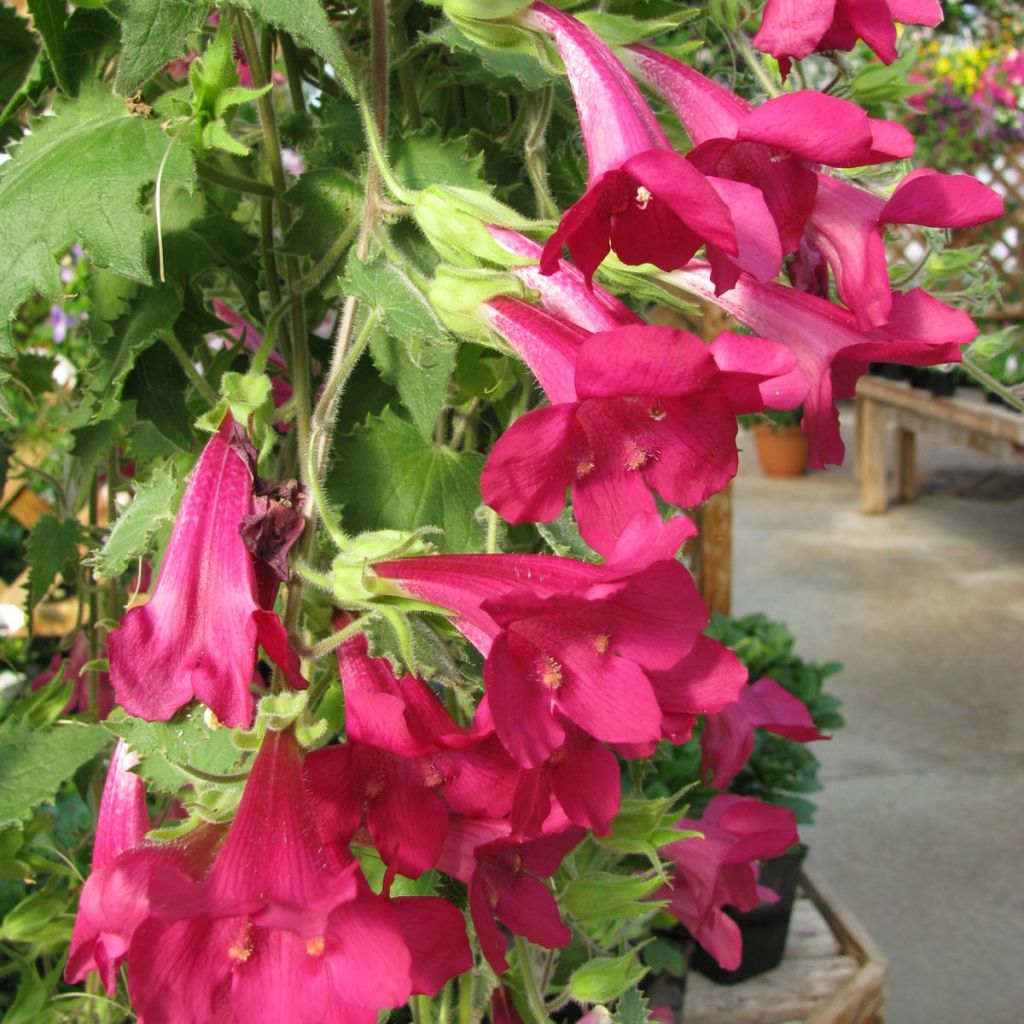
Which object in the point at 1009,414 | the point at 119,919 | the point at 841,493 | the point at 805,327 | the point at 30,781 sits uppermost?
the point at 805,327

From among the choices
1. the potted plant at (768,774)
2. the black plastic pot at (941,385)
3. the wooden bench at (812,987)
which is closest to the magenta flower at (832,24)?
the potted plant at (768,774)

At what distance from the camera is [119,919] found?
412mm

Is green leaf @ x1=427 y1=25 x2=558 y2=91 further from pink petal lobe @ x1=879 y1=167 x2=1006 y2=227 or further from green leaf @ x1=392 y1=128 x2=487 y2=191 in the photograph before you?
pink petal lobe @ x1=879 y1=167 x2=1006 y2=227

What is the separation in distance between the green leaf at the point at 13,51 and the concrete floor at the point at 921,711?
5.98 feet

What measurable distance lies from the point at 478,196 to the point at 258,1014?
294 mm

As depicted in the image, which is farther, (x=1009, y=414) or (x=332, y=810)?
(x=1009, y=414)

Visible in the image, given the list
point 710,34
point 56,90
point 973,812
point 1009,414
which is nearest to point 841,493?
point 1009,414

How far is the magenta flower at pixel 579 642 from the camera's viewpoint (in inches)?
15.1

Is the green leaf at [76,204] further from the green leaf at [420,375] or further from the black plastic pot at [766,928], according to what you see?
the black plastic pot at [766,928]

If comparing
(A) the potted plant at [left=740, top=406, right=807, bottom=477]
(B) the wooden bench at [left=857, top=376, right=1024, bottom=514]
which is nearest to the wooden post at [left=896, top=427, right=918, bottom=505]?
(B) the wooden bench at [left=857, top=376, right=1024, bottom=514]

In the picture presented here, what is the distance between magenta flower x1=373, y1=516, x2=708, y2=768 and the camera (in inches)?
15.1

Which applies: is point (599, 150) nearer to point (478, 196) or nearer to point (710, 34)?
point (478, 196)

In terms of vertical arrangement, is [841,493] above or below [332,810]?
below

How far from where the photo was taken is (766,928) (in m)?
1.34
